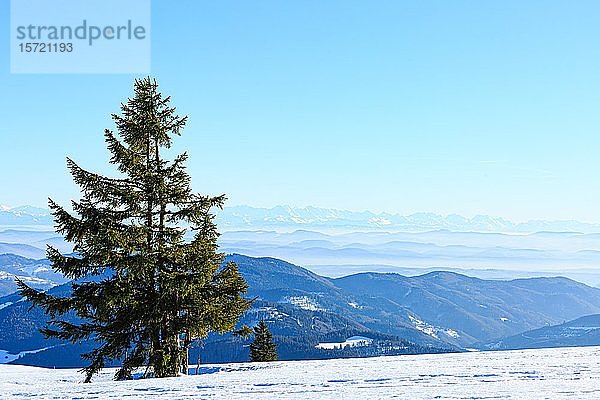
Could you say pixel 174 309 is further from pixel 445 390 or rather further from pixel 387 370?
pixel 445 390

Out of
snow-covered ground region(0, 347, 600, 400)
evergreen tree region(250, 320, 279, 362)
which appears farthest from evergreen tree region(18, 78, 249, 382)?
evergreen tree region(250, 320, 279, 362)

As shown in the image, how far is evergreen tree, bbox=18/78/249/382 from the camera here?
94.8 ft

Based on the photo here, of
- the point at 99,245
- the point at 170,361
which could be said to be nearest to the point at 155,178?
the point at 99,245

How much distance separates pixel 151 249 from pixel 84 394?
8717 millimetres

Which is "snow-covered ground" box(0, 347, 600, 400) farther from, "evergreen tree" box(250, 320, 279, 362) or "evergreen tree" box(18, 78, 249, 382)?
"evergreen tree" box(250, 320, 279, 362)

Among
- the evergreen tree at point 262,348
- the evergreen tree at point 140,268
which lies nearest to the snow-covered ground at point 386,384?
the evergreen tree at point 140,268

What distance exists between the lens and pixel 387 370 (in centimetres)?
2583

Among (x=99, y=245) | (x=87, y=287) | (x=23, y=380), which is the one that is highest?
(x=99, y=245)

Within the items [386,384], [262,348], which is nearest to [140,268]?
[386,384]

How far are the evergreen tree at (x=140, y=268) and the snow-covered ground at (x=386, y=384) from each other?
3.26 m

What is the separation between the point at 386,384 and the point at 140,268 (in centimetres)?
1212

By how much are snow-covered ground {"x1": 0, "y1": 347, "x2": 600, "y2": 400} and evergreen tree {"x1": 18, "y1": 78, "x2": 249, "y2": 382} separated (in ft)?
10.7

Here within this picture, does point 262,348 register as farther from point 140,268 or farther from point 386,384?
point 386,384

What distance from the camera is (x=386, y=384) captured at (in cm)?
2153
